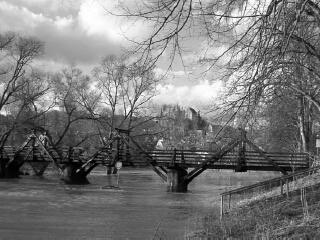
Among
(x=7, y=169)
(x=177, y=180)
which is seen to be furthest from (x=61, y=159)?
(x=177, y=180)

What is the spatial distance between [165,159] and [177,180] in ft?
6.95

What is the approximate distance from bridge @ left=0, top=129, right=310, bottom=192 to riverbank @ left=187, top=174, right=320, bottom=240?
14.8m

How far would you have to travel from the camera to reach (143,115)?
57875 millimetres

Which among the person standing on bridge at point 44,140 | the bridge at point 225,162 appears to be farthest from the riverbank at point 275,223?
the person standing on bridge at point 44,140

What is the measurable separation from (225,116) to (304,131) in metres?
24.5

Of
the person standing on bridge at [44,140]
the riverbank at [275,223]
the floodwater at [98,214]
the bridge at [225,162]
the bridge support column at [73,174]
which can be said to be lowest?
the floodwater at [98,214]

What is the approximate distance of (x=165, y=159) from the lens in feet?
115

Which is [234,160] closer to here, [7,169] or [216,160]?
[216,160]

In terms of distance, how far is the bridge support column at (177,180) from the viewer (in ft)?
108

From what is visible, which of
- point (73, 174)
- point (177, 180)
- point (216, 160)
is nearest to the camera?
point (177, 180)

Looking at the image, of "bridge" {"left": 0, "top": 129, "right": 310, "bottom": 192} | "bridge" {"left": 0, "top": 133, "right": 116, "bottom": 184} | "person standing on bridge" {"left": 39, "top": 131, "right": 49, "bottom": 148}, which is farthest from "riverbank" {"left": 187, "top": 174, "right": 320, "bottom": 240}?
"person standing on bridge" {"left": 39, "top": 131, "right": 49, "bottom": 148}

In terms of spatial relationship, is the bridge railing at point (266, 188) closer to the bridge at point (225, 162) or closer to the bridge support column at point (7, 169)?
the bridge at point (225, 162)

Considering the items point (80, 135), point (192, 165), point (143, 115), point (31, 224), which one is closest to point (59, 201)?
point (31, 224)

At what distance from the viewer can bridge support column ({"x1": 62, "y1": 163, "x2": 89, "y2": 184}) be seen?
123 ft
